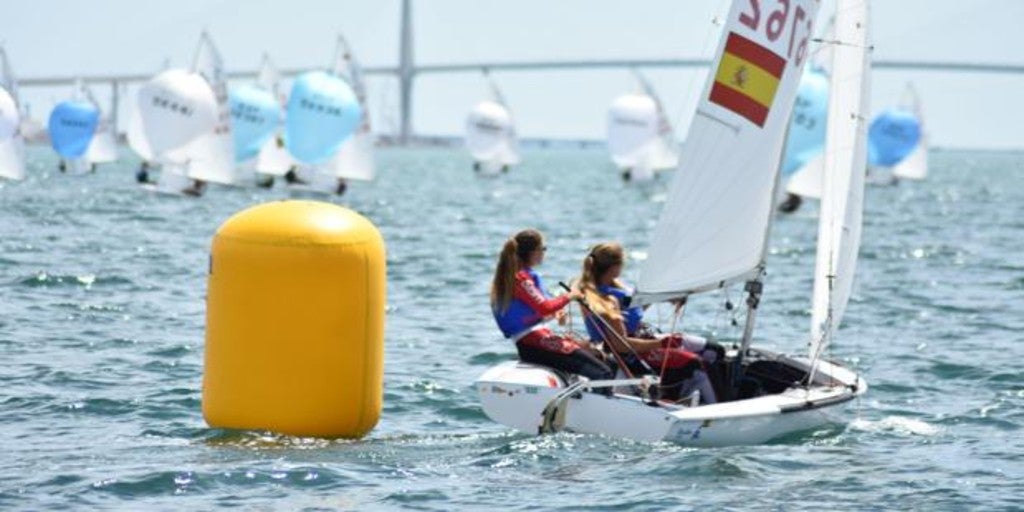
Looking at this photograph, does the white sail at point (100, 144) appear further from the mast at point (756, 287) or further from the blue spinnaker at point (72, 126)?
the mast at point (756, 287)

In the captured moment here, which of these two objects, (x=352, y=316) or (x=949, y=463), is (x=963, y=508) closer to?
(x=949, y=463)

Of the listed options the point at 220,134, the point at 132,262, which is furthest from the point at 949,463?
the point at 220,134

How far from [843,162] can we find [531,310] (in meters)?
2.03

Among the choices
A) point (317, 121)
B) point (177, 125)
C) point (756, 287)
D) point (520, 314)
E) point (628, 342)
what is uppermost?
point (317, 121)

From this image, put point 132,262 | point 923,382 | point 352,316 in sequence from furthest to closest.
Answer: point 132,262
point 923,382
point 352,316

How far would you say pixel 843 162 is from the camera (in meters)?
10.7

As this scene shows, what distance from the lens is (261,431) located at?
916 centimetres

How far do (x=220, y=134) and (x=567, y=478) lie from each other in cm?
2975

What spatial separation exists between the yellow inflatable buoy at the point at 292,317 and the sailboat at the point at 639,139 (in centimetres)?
4872

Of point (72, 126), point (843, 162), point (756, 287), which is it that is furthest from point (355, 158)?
point (756, 287)

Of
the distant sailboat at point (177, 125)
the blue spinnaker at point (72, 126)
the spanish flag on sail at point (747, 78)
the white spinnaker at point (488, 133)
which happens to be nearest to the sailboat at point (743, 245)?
the spanish flag on sail at point (747, 78)

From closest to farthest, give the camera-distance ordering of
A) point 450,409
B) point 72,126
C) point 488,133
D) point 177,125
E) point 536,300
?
point 536,300, point 450,409, point 177,125, point 72,126, point 488,133

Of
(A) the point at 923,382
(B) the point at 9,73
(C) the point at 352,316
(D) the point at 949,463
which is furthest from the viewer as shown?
(B) the point at 9,73

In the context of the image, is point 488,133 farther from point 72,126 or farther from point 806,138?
point 806,138
